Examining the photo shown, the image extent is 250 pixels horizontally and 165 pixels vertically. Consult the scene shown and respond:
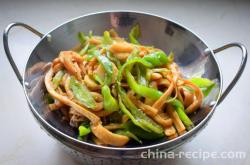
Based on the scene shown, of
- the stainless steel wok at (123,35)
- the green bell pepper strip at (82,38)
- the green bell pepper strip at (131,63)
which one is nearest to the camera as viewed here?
the stainless steel wok at (123,35)

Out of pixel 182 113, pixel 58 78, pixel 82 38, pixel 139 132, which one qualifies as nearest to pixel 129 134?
pixel 139 132

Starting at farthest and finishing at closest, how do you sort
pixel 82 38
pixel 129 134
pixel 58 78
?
1. pixel 82 38
2. pixel 58 78
3. pixel 129 134

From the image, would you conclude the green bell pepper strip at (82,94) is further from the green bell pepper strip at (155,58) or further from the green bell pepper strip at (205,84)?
the green bell pepper strip at (205,84)

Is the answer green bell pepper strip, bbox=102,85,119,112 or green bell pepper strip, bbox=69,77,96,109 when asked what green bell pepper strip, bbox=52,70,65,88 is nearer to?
green bell pepper strip, bbox=69,77,96,109

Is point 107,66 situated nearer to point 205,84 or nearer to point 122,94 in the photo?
point 122,94

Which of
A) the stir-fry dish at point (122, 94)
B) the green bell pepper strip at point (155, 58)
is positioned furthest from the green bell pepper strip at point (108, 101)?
the green bell pepper strip at point (155, 58)

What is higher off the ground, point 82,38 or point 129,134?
point 82,38
